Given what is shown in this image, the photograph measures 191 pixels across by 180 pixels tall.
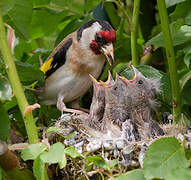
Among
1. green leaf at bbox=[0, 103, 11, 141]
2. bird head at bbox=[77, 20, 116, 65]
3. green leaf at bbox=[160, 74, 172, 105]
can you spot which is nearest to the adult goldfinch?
bird head at bbox=[77, 20, 116, 65]

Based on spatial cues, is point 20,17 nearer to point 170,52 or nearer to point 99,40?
point 170,52

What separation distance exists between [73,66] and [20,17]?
981 mm

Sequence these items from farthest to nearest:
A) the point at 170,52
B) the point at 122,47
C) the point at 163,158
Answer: the point at 122,47
the point at 170,52
the point at 163,158

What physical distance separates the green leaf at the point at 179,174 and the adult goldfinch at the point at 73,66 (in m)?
1.69

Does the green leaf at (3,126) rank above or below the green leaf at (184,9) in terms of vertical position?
below

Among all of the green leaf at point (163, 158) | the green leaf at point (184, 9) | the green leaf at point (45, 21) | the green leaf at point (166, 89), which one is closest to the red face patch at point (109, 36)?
the green leaf at point (45, 21)

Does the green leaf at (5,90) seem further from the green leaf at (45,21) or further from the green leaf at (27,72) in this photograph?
the green leaf at (45,21)

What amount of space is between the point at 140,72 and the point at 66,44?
72 cm

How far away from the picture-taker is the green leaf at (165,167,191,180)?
140 cm

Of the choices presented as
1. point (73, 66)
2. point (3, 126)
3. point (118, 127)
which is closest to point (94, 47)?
point (73, 66)

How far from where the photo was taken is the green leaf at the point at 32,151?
1635 mm

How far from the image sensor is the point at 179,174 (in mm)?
1414

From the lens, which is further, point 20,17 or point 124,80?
point 124,80

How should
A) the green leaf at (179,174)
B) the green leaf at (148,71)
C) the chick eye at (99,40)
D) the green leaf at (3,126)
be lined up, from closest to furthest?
the green leaf at (179,174) < the green leaf at (3,126) < the green leaf at (148,71) < the chick eye at (99,40)
